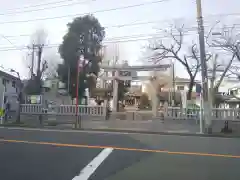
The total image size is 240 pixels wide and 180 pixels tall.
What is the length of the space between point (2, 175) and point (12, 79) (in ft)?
153

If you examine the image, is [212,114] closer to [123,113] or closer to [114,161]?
[123,113]

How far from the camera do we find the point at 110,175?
21.0 feet

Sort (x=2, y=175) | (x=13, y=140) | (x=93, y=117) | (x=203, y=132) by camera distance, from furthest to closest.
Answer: (x=93, y=117) < (x=203, y=132) < (x=13, y=140) < (x=2, y=175)

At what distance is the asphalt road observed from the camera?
255 inches

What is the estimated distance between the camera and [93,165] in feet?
23.8

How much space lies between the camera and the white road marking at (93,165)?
248 inches

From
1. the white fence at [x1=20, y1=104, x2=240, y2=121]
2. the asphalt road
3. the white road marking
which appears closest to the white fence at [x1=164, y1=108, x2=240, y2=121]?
the white fence at [x1=20, y1=104, x2=240, y2=121]

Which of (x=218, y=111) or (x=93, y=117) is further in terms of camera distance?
(x=93, y=117)

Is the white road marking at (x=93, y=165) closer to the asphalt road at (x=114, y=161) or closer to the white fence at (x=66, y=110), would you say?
the asphalt road at (x=114, y=161)

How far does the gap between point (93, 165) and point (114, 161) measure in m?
0.70

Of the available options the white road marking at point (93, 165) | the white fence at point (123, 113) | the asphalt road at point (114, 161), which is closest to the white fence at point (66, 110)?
Answer: the white fence at point (123, 113)

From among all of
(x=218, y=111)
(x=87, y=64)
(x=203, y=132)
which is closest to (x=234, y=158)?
(x=203, y=132)

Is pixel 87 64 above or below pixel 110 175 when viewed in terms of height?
above

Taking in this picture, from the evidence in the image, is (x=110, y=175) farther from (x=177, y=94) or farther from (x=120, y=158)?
(x=177, y=94)
